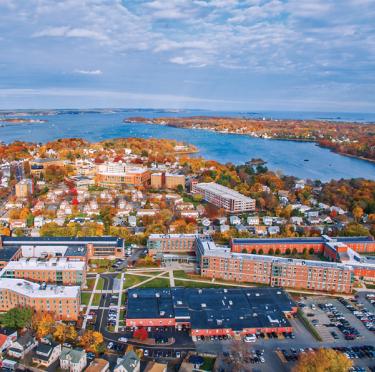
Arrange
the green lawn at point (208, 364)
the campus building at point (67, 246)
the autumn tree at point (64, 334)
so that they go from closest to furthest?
the green lawn at point (208, 364)
the autumn tree at point (64, 334)
the campus building at point (67, 246)

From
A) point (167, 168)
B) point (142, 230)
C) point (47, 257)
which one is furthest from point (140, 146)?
point (47, 257)

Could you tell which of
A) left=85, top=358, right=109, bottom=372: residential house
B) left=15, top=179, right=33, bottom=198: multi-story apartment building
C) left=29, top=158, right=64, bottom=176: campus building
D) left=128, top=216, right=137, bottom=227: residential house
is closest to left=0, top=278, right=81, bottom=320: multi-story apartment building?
left=85, top=358, right=109, bottom=372: residential house

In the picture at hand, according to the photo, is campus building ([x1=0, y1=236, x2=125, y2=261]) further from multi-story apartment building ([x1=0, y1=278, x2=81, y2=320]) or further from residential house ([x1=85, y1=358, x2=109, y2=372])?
residential house ([x1=85, y1=358, x2=109, y2=372])

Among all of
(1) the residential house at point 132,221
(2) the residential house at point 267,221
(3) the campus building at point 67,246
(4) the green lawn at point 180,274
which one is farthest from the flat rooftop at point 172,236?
(2) the residential house at point 267,221

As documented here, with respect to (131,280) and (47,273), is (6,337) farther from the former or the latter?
(131,280)

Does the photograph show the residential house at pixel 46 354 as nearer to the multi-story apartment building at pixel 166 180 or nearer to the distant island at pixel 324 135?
the multi-story apartment building at pixel 166 180

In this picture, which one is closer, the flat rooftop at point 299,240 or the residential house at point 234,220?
the flat rooftop at point 299,240

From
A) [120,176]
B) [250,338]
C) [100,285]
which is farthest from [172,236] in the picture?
[120,176]
